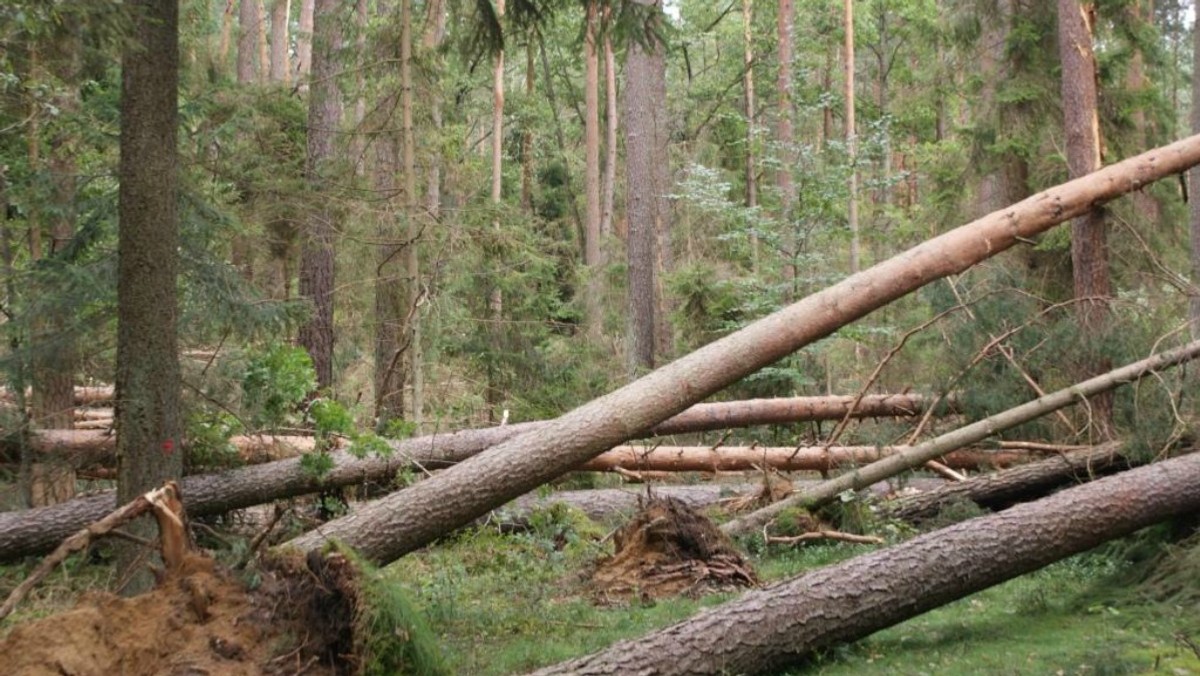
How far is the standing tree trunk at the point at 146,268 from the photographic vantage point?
24.6 feet

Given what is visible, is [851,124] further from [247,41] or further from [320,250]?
[320,250]

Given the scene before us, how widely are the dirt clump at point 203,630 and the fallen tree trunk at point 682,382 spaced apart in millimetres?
1691

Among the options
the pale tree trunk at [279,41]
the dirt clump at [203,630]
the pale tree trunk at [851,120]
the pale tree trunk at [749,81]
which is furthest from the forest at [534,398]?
the pale tree trunk at [749,81]

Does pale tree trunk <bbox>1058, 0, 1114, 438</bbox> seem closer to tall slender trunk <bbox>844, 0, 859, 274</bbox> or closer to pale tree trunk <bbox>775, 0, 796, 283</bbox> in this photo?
tall slender trunk <bbox>844, 0, 859, 274</bbox>

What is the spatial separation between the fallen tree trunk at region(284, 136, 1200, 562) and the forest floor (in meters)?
0.54

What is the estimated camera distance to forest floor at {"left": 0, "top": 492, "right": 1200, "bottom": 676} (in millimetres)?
6625

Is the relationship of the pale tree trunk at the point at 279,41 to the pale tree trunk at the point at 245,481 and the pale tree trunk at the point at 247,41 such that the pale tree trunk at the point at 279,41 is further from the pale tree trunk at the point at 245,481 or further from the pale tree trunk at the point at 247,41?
the pale tree trunk at the point at 245,481

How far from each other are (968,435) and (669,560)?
3.36 meters

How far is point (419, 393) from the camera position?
1460cm

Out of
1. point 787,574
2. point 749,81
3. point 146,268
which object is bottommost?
point 787,574

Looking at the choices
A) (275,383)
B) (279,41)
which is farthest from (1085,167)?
(279,41)

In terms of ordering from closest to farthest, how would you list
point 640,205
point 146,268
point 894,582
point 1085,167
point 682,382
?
point 894,582 → point 146,268 → point 682,382 → point 1085,167 → point 640,205

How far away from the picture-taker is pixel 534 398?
1947 centimetres

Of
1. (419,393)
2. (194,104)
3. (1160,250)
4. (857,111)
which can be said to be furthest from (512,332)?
(857,111)
